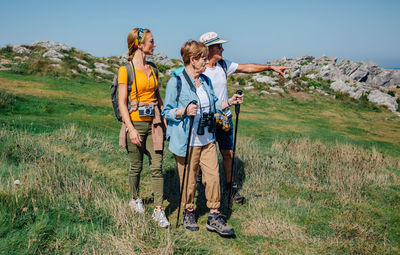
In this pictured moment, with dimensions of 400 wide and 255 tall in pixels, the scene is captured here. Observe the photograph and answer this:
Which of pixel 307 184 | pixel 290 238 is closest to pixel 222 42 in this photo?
pixel 290 238

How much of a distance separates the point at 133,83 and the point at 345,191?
421 cm

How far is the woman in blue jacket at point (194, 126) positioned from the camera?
12.7ft

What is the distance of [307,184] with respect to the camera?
6.15m

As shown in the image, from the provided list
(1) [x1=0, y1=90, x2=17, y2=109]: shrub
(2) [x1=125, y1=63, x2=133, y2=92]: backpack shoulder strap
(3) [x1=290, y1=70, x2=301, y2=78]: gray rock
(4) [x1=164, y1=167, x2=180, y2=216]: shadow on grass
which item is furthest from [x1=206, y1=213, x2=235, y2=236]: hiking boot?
(3) [x1=290, y1=70, x2=301, y2=78]: gray rock

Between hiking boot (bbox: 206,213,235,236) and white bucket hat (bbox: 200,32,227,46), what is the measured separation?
2402 mm

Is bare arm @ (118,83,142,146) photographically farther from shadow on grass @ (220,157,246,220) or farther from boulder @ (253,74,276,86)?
boulder @ (253,74,276,86)

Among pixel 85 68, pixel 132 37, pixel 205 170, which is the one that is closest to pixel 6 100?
pixel 132 37

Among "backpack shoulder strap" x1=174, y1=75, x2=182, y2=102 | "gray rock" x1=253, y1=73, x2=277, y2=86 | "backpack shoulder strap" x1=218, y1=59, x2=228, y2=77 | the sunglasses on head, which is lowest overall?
"gray rock" x1=253, y1=73, x2=277, y2=86

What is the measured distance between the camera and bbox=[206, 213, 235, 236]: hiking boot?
3988mm

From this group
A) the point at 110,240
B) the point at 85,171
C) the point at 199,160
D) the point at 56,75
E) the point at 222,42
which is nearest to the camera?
the point at 110,240

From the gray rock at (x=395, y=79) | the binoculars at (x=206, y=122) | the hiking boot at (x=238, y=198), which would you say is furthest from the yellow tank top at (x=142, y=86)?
the gray rock at (x=395, y=79)

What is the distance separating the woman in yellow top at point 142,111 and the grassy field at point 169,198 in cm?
50

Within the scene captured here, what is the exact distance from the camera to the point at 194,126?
13.2 ft

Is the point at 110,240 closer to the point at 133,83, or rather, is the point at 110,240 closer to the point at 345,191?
the point at 133,83
